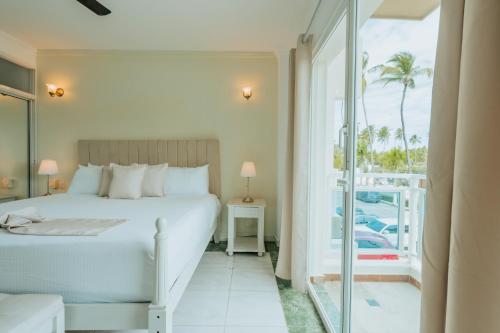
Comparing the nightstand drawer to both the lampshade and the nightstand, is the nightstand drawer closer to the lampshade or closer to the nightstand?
the lampshade

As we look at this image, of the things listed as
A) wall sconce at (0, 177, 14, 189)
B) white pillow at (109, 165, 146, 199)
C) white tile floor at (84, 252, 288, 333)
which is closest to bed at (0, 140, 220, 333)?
white tile floor at (84, 252, 288, 333)

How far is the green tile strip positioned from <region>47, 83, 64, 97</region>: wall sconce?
3710 millimetres

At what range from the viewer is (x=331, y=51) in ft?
7.00

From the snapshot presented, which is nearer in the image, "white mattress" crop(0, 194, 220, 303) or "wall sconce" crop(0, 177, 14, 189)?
"white mattress" crop(0, 194, 220, 303)

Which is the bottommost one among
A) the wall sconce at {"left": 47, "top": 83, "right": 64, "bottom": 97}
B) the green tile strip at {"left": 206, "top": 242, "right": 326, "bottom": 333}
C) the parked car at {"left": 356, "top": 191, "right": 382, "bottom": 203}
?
the green tile strip at {"left": 206, "top": 242, "right": 326, "bottom": 333}

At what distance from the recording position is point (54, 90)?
3611mm

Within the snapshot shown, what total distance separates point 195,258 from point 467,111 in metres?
2.05

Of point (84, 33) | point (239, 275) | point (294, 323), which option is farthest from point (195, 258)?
point (84, 33)

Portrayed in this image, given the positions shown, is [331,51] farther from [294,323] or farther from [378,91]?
[294,323]

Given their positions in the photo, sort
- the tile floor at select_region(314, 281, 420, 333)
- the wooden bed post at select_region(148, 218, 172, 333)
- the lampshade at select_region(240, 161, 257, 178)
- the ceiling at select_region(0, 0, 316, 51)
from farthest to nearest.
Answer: the lampshade at select_region(240, 161, 257, 178), the ceiling at select_region(0, 0, 316, 51), the tile floor at select_region(314, 281, 420, 333), the wooden bed post at select_region(148, 218, 172, 333)

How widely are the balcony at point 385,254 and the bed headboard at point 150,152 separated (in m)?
2.04

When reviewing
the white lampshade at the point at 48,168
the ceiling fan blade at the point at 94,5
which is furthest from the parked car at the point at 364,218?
the white lampshade at the point at 48,168

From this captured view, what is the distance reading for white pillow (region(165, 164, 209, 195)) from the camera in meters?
3.19

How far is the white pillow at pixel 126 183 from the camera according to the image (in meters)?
2.82
